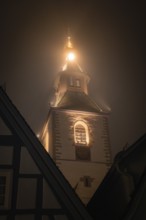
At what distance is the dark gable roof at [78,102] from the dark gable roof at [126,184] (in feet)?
72.3

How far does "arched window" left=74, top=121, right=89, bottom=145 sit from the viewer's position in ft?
108

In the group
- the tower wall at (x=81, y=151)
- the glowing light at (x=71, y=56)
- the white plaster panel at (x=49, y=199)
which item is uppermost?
the glowing light at (x=71, y=56)

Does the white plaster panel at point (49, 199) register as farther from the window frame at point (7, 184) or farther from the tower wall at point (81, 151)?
the tower wall at point (81, 151)

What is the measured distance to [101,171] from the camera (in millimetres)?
31062

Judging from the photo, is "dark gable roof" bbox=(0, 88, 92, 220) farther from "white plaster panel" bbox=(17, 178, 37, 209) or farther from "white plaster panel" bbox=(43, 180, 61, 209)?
"white plaster panel" bbox=(17, 178, 37, 209)

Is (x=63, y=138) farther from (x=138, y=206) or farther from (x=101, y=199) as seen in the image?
(x=138, y=206)

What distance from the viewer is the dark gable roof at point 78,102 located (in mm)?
34969

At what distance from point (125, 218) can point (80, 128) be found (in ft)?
79.7

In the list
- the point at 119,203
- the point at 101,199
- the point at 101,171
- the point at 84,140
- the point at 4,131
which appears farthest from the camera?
the point at 84,140

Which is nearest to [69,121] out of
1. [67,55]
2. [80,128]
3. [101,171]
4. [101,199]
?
[80,128]

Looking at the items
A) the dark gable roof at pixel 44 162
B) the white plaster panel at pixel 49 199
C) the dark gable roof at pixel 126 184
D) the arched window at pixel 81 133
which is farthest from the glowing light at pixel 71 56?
the white plaster panel at pixel 49 199

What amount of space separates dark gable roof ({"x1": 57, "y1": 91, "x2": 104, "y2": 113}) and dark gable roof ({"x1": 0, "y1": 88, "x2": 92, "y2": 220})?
2385 cm

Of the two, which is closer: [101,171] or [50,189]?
[50,189]

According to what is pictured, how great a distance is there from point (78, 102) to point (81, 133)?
157 inches
